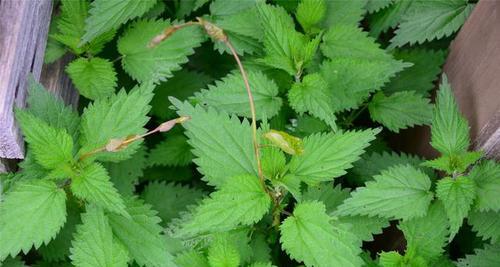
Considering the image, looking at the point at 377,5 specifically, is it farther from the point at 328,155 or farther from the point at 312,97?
the point at 328,155

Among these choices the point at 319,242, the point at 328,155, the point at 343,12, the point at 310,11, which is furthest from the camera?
the point at 343,12

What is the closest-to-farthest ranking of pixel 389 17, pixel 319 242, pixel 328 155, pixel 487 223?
pixel 319 242, pixel 328 155, pixel 487 223, pixel 389 17

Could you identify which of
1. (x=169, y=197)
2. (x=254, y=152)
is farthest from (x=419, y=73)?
(x=169, y=197)

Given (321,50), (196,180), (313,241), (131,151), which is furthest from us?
(196,180)

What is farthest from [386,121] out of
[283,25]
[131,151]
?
[131,151]

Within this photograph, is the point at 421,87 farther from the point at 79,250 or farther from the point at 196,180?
the point at 79,250

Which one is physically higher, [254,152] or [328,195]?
[254,152]

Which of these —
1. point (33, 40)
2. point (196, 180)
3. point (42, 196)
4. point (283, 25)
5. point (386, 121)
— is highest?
point (283, 25)
